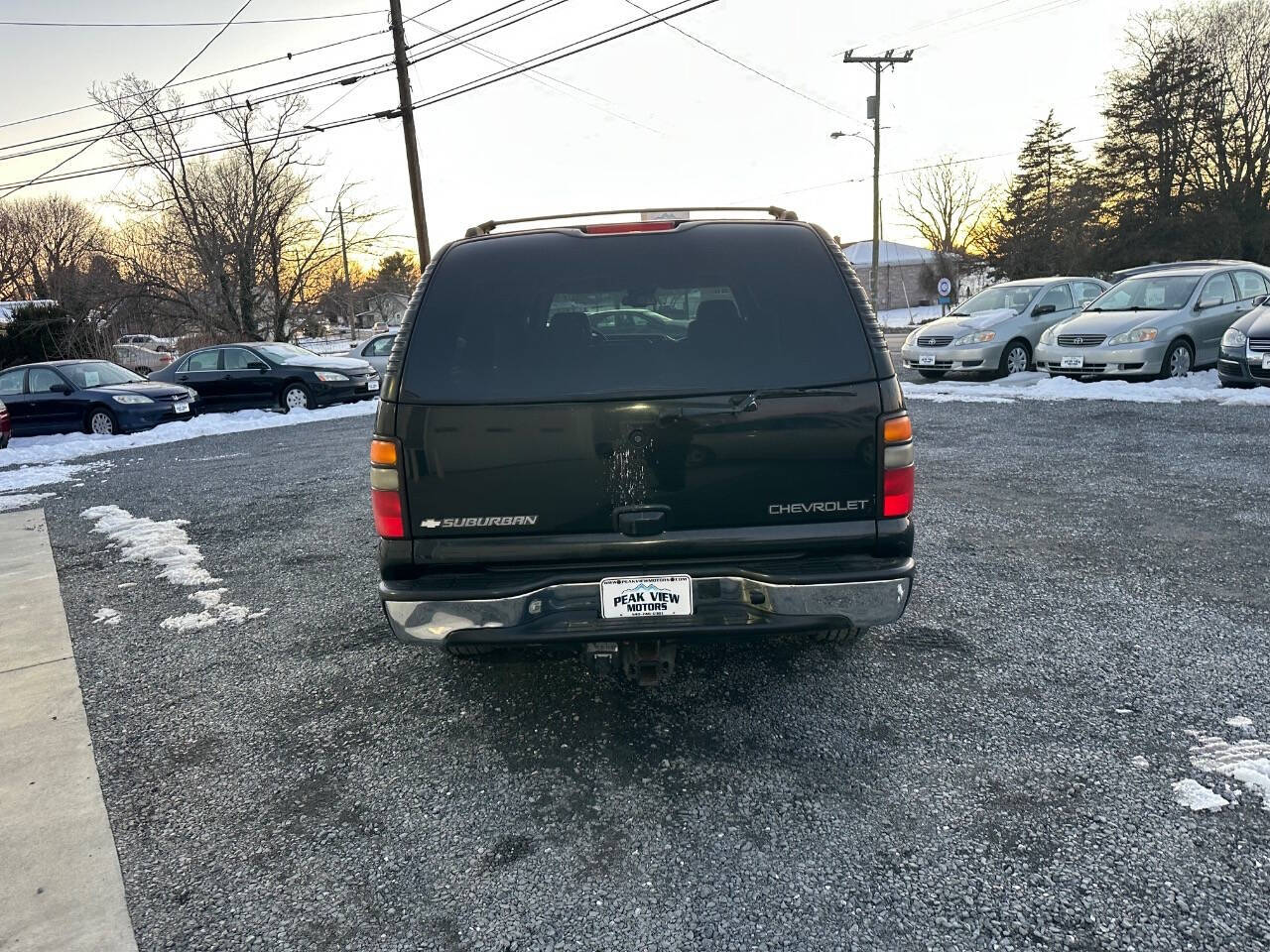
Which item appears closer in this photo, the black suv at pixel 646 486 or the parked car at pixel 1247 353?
the black suv at pixel 646 486

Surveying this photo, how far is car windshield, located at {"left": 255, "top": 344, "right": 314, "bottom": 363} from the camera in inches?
625

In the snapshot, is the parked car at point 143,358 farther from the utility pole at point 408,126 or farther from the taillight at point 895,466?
the taillight at point 895,466

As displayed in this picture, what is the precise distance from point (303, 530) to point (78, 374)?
10.7 meters

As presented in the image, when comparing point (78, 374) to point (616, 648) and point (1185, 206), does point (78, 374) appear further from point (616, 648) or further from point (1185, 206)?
point (1185, 206)

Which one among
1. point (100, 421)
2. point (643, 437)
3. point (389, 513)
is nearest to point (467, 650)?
point (389, 513)

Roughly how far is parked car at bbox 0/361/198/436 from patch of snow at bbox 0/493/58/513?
5.12 meters

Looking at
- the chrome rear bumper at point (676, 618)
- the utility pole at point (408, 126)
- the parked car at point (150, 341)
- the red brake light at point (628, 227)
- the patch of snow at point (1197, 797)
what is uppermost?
the utility pole at point (408, 126)

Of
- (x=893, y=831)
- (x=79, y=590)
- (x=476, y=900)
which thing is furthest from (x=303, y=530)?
(x=893, y=831)

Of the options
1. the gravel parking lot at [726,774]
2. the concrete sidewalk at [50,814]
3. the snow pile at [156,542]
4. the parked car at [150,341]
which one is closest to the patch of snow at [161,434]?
the snow pile at [156,542]

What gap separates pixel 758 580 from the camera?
8.94ft

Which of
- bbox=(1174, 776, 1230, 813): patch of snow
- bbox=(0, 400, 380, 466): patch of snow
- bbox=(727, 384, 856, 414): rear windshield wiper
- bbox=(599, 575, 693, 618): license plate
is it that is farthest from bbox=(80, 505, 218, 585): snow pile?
bbox=(1174, 776, 1230, 813): patch of snow

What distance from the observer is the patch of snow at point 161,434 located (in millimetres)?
11891

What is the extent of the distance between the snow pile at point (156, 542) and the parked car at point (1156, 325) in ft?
39.5

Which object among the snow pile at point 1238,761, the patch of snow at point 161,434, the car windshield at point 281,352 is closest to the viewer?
the snow pile at point 1238,761
